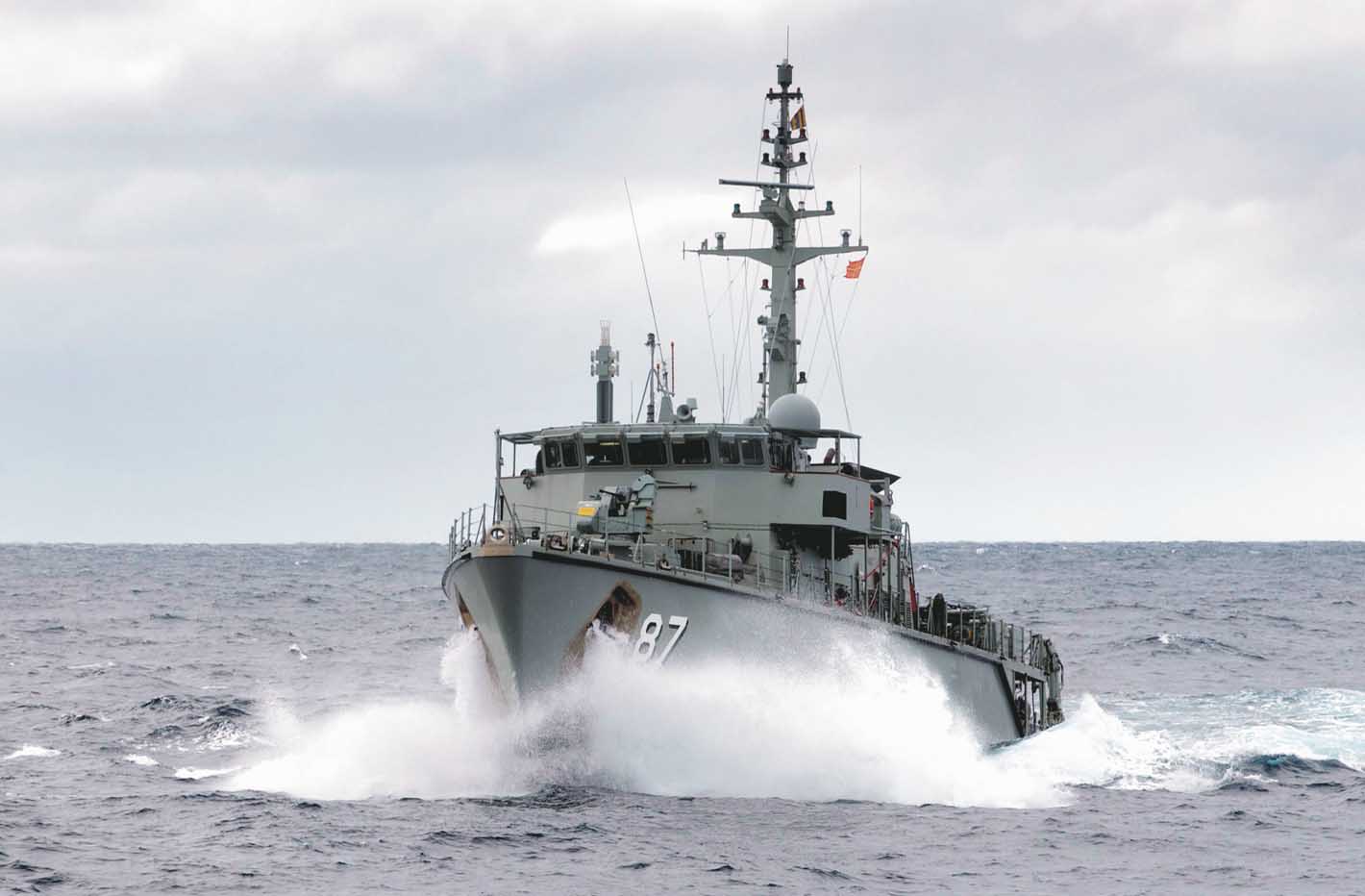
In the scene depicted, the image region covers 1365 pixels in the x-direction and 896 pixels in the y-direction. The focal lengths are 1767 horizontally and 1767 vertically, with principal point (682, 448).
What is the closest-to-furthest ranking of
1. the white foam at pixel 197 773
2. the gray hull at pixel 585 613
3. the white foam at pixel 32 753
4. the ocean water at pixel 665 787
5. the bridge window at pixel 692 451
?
1. the ocean water at pixel 665 787
2. the gray hull at pixel 585 613
3. the white foam at pixel 197 773
4. the bridge window at pixel 692 451
5. the white foam at pixel 32 753

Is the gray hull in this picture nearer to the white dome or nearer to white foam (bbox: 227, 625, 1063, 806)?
white foam (bbox: 227, 625, 1063, 806)

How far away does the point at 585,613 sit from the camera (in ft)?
76.6

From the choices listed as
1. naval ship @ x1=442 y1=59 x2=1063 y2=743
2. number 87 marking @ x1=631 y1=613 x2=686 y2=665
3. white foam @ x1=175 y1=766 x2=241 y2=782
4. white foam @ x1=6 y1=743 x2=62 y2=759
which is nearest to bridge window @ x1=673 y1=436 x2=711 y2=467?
naval ship @ x1=442 y1=59 x2=1063 y2=743

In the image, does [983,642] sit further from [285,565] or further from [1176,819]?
[285,565]

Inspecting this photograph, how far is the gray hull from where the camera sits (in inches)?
913

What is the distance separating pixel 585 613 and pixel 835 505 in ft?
18.3

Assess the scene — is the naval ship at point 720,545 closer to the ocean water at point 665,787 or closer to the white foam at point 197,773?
the ocean water at point 665,787

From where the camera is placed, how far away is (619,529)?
25.6 metres

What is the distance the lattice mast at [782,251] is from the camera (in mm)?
33125

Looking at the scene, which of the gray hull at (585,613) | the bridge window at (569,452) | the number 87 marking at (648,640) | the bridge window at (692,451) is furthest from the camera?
the bridge window at (569,452)

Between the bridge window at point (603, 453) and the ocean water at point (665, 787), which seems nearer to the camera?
the ocean water at point (665, 787)

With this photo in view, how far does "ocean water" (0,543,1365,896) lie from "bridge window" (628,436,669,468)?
4024mm

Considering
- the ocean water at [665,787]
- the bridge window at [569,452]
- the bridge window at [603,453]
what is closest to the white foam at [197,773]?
the ocean water at [665,787]

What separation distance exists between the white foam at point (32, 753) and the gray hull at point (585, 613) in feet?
27.7
